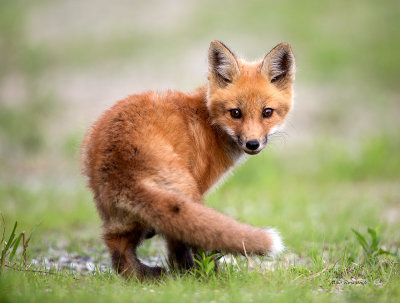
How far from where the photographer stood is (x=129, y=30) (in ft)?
68.9

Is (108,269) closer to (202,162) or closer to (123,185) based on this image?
(123,185)

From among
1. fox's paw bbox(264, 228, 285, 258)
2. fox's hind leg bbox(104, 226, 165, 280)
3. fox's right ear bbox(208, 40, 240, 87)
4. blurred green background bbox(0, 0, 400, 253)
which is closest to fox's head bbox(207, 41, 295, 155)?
fox's right ear bbox(208, 40, 240, 87)

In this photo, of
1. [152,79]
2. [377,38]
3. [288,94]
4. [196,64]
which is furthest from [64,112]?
[377,38]

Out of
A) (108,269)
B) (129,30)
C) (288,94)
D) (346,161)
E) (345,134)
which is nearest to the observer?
(108,269)

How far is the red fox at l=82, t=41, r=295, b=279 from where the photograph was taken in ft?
13.1

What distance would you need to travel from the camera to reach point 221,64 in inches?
214

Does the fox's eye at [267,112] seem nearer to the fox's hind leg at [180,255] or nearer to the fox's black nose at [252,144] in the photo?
the fox's black nose at [252,144]

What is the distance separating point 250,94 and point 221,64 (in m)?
0.55

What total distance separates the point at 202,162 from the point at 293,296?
67.1 inches

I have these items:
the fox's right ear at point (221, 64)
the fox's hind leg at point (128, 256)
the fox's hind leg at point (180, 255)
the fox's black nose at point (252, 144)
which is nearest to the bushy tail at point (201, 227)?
the fox's hind leg at point (128, 256)

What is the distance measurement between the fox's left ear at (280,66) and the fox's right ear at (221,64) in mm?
348

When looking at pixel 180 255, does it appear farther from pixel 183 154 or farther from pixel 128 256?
pixel 183 154

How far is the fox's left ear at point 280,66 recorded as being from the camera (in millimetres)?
5371

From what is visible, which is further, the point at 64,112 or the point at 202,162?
the point at 64,112
